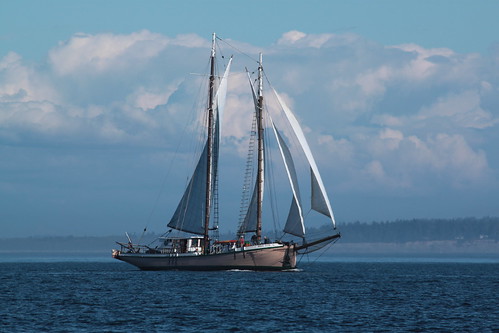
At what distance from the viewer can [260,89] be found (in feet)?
337

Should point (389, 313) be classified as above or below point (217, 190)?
below

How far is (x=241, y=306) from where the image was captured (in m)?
65.8

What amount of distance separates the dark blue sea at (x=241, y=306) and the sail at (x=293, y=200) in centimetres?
524

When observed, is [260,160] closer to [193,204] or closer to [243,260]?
[193,204]

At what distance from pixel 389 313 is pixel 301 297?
12.8 meters

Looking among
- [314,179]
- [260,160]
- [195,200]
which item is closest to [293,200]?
[314,179]

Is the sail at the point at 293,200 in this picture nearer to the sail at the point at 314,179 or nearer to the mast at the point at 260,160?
the sail at the point at 314,179

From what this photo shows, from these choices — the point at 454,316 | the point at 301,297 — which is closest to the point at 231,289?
the point at 301,297

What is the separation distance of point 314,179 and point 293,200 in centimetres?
339

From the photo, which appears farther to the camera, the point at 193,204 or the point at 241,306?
the point at 193,204

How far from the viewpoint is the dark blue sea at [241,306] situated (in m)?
54.7

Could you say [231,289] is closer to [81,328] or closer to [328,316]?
[328,316]

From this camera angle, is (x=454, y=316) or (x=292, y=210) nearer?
(x=454, y=316)

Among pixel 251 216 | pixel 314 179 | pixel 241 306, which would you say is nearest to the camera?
pixel 241 306
